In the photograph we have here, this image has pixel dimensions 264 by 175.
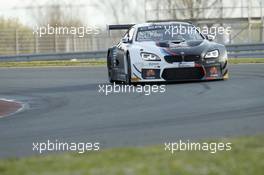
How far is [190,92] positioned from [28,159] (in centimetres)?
679

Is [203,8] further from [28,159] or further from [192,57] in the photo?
[28,159]

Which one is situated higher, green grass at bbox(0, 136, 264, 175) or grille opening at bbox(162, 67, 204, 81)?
grille opening at bbox(162, 67, 204, 81)

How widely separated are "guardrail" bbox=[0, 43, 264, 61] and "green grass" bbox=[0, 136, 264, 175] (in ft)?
66.4

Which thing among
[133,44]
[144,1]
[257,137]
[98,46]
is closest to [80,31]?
[98,46]

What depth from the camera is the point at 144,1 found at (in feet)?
139

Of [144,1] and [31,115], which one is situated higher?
[144,1]

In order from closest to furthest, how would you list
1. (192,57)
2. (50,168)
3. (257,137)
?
1. (50,168)
2. (257,137)
3. (192,57)

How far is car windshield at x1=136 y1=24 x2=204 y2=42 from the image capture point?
613 inches

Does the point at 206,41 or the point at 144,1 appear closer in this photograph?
the point at 206,41

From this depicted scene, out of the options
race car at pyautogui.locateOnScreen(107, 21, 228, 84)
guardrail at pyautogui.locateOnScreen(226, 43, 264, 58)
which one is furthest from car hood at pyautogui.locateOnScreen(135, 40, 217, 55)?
guardrail at pyautogui.locateOnScreen(226, 43, 264, 58)

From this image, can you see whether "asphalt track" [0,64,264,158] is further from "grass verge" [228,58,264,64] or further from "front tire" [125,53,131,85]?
"grass verge" [228,58,264,64]

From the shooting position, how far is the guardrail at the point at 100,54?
27188 millimetres

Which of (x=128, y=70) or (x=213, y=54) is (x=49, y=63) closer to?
(x=128, y=70)

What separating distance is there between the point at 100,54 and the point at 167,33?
1458 centimetres
